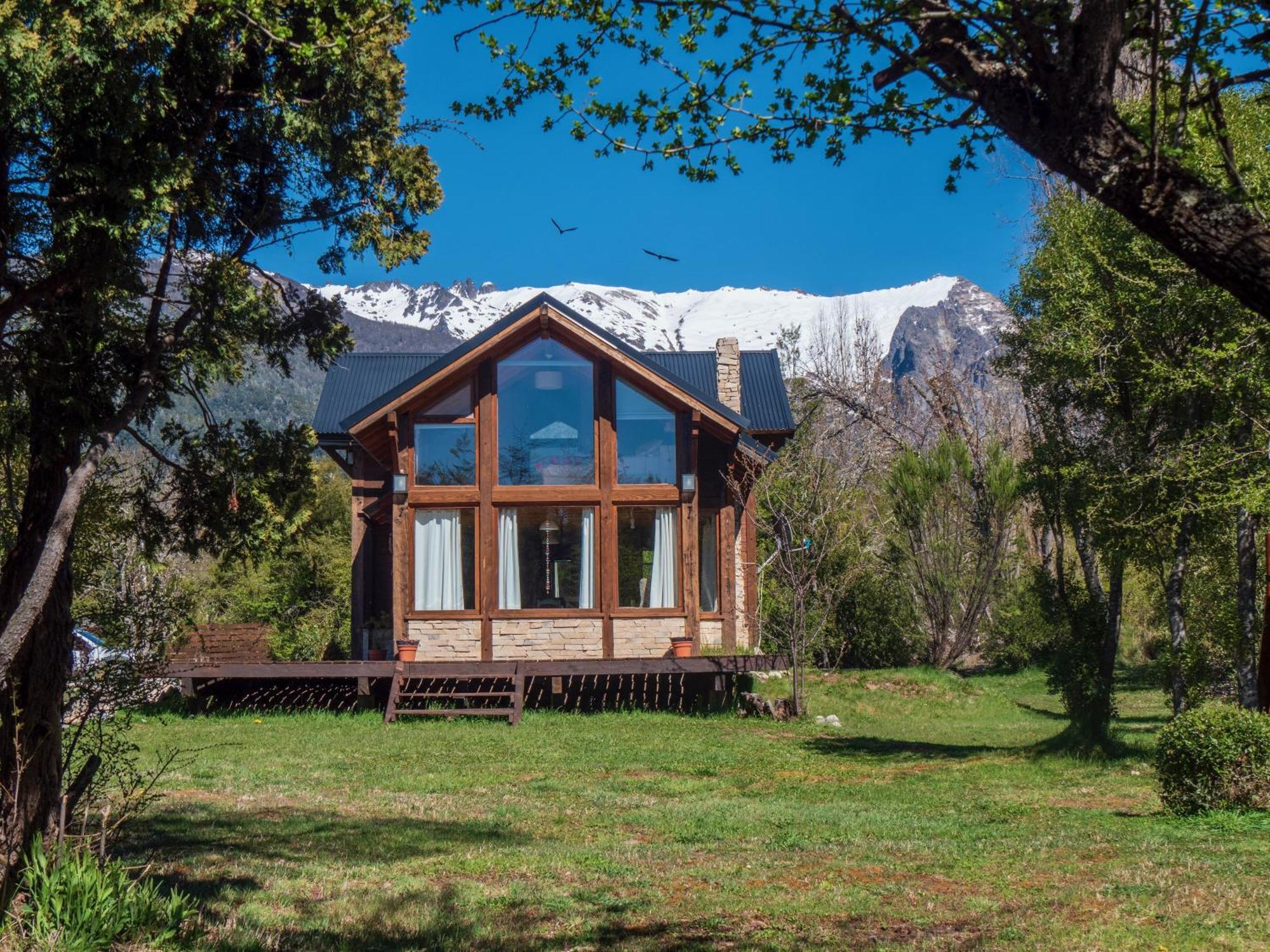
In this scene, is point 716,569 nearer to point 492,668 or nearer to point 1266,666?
point 492,668

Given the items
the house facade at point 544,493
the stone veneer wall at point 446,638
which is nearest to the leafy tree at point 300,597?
the stone veneer wall at point 446,638

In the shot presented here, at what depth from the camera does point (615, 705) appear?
21.6 meters

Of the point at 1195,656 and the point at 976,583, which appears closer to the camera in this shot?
the point at 1195,656

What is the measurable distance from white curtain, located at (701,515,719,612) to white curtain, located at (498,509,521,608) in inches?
145

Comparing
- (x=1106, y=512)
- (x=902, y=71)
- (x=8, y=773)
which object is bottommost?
(x=8, y=773)

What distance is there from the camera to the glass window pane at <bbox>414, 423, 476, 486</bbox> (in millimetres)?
21281

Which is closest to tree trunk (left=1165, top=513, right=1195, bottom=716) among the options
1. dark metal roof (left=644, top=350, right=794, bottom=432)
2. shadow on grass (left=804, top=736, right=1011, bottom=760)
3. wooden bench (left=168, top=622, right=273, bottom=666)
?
shadow on grass (left=804, top=736, right=1011, bottom=760)

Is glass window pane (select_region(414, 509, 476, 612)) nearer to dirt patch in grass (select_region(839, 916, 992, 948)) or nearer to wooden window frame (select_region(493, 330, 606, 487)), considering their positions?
wooden window frame (select_region(493, 330, 606, 487))

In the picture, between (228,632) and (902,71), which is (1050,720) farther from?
(902,71)

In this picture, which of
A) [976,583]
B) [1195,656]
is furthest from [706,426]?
[976,583]

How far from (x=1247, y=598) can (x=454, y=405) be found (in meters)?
12.7

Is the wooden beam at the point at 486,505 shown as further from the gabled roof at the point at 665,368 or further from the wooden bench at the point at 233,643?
the wooden bench at the point at 233,643

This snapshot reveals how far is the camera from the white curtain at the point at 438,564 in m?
21.2

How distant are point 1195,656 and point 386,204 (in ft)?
42.0
